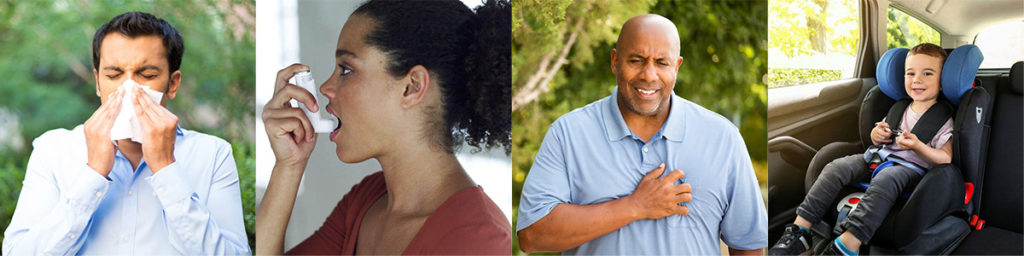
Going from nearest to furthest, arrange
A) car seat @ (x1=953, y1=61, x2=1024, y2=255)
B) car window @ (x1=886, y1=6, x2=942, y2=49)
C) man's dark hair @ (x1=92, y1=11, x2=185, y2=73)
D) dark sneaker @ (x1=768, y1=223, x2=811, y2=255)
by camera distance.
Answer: man's dark hair @ (x1=92, y1=11, x2=185, y2=73) < car seat @ (x1=953, y1=61, x2=1024, y2=255) < car window @ (x1=886, y1=6, x2=942, y2=49) < dark sneaker @ (x1=768, y1=223, x2=811, y2=255)

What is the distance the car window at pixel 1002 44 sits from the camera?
398 cm

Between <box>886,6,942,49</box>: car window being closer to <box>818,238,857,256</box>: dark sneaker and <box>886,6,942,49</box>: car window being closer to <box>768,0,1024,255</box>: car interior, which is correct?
<box>768,0,1024,255</box>: car interior

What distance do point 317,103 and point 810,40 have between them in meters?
2.49

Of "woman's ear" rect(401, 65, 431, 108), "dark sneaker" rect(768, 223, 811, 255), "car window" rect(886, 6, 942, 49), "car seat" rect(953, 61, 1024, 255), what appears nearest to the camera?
"woman's ear" rect(401, 65, 431, 108)

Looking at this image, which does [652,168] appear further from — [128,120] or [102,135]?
[102,135]

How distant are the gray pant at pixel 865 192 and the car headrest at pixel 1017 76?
1.96 ft

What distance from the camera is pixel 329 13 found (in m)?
3.93

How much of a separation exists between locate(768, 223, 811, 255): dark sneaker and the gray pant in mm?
79

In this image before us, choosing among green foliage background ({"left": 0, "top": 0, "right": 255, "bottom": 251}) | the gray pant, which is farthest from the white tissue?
the gray pant

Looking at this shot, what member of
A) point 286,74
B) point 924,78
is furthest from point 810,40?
point 286,74

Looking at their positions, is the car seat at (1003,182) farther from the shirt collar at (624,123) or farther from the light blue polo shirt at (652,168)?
the shirt collar at (624,123)

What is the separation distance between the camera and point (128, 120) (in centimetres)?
371

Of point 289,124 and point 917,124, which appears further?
point 917,124

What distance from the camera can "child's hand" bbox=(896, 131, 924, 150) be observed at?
4.07m
